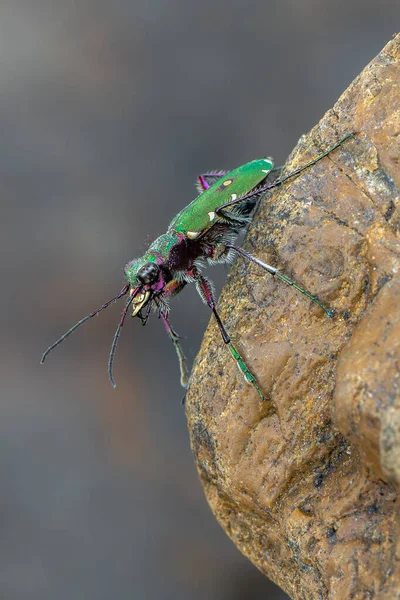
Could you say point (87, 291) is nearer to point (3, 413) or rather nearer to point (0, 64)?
point (3, 413)

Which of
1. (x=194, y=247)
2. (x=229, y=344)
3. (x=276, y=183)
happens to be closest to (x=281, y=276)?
(x=229, y=344)

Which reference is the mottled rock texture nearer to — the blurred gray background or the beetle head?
the beetle head

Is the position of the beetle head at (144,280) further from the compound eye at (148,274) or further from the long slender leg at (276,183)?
the long slender leg at (276,183)

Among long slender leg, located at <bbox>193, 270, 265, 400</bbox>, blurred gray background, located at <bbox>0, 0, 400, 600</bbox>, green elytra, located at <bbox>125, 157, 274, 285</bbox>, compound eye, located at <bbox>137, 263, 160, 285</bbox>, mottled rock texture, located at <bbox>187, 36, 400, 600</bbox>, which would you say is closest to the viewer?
mottled rock texture, located at <bbox>187, 36, 400, 600</bbox>

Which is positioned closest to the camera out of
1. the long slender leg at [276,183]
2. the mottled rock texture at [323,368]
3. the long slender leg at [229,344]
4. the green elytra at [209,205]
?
the mottled rock texture at [323,368]

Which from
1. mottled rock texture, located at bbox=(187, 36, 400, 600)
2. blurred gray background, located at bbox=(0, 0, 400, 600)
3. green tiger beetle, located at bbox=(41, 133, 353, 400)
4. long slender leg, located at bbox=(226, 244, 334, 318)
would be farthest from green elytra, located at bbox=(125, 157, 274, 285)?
blurred gray background, located at bbox=(0, 0, 400, 600)

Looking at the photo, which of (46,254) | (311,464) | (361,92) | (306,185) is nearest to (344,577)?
(311,464)

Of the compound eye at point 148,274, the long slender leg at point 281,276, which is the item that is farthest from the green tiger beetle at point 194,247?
the long slender leg at point 281,276
